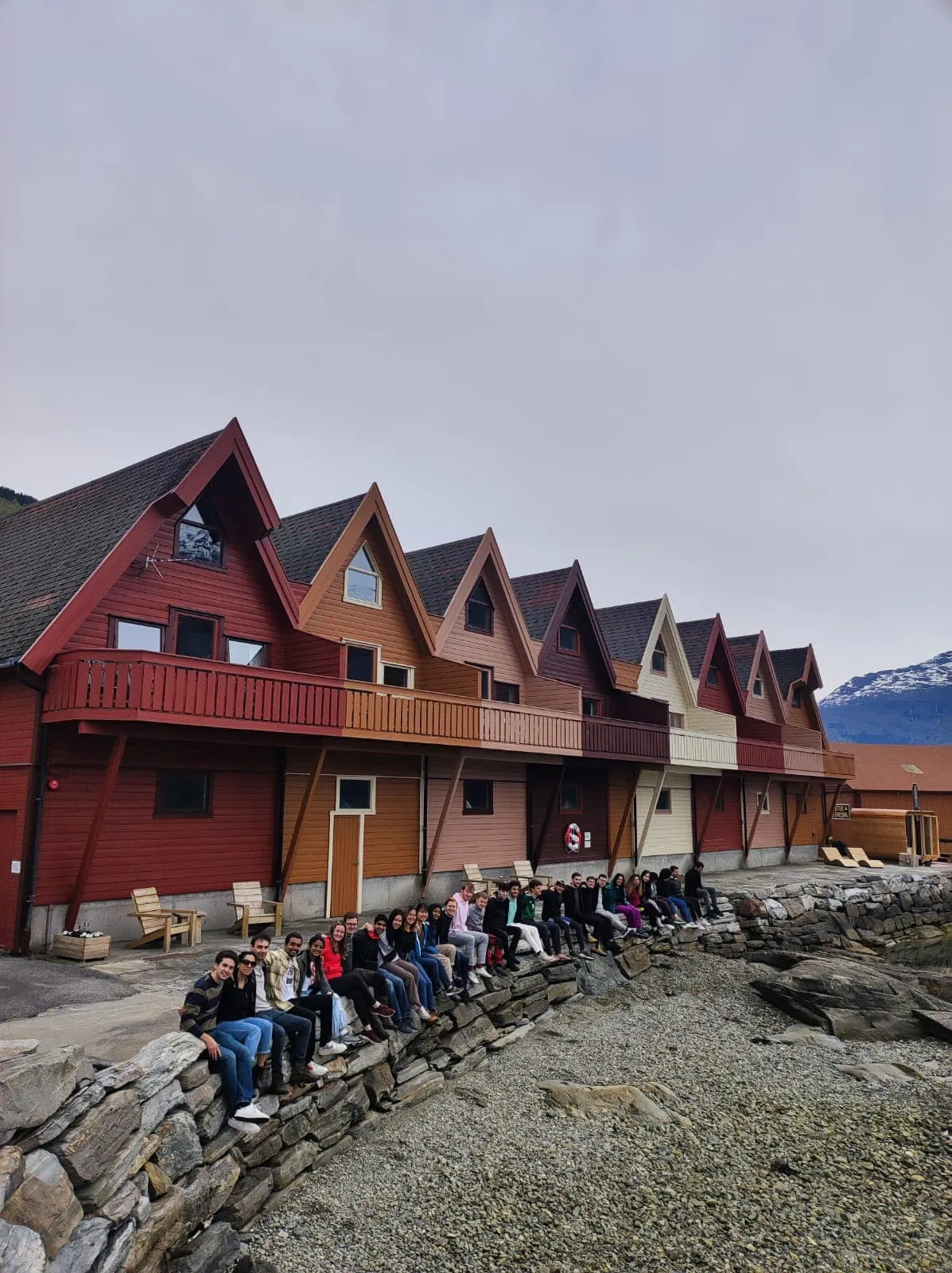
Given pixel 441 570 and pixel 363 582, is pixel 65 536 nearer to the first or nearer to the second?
pixel 363 582

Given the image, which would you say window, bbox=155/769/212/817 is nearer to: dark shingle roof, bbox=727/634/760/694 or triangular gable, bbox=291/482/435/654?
triangular gable, bbox=291/482/435/654

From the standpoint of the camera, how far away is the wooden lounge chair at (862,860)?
35.3 m

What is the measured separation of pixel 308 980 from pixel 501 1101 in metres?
3.41

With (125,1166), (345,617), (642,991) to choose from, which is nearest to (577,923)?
(642,991)

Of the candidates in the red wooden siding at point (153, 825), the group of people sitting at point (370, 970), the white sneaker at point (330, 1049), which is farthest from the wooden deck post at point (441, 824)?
the white sneaker at point (330, 1049)

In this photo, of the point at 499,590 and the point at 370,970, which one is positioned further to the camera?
the point at 499,590

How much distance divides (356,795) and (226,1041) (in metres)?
11.1

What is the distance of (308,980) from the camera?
9.93 metres

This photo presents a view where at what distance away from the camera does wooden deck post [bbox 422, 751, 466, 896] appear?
63.6 feet

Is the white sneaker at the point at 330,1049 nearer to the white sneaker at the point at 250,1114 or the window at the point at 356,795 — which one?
the white sneaker at the point at 250,1114

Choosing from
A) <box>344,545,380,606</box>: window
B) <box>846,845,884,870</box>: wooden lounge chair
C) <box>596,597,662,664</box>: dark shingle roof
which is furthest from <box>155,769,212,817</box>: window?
<box>846,845,884,870</box>: wooden lounge chair

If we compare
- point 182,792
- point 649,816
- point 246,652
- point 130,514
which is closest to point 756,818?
point 649,816

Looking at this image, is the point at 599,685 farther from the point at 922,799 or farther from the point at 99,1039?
the point at 922,799

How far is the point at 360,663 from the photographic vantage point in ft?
65.4
